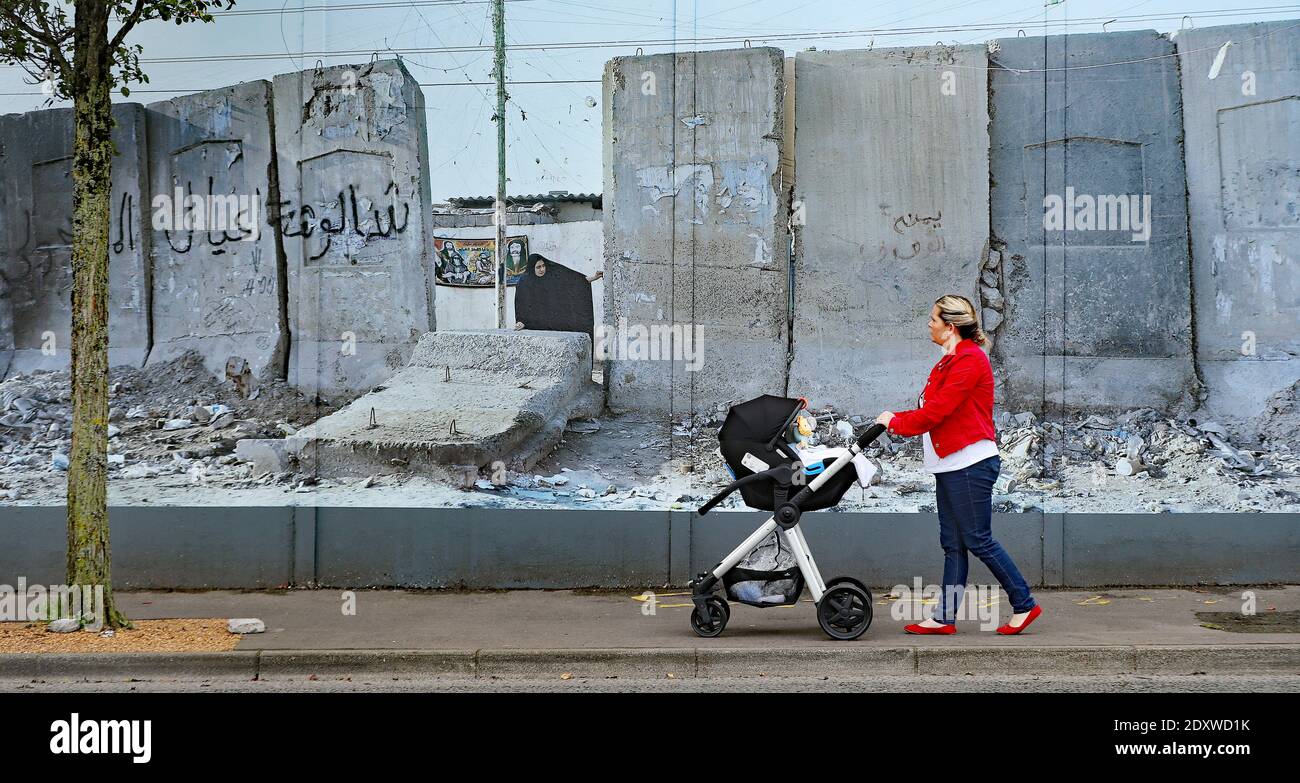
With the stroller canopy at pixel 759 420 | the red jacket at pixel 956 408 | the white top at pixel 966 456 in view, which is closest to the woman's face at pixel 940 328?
the red jacket at pixel 956 408

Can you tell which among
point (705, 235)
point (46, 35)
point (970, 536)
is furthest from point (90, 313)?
point (970, 536)

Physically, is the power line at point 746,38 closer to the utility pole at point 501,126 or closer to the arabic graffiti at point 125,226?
the utility pole at point 501,126

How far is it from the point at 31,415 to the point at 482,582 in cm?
373

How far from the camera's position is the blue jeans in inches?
249

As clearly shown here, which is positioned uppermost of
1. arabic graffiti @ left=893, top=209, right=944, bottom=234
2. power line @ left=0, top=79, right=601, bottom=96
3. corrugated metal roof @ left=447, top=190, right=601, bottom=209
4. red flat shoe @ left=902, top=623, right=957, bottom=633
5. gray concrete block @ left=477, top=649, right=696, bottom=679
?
power line @ left=0, top=79, right=601, bottom=96

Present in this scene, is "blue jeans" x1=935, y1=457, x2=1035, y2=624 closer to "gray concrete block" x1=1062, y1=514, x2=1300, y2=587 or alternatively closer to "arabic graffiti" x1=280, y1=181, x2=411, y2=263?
"gray concrete block" x1=1062, y1=514, x2=1300, y2=587

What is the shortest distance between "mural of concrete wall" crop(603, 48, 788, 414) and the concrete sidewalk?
2.16 metres

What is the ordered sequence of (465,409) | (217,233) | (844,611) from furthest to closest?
1. (217,233)
2. (465,409)
3. (844,611)

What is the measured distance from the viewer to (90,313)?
21.5 ft

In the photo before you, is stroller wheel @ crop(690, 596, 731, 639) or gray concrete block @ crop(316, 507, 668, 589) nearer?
stroller wheel @ crop(690, 596, 731, 639)

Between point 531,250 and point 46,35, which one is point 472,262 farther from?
point 46,35

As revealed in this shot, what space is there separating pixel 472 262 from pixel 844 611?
4124 mm

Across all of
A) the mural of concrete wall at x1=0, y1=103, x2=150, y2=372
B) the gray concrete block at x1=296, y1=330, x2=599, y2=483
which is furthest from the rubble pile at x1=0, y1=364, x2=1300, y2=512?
the mural of concrete wall at x1=0, y1=103, x2=150, y2=372

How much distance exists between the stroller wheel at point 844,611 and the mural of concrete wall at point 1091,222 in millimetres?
2996
